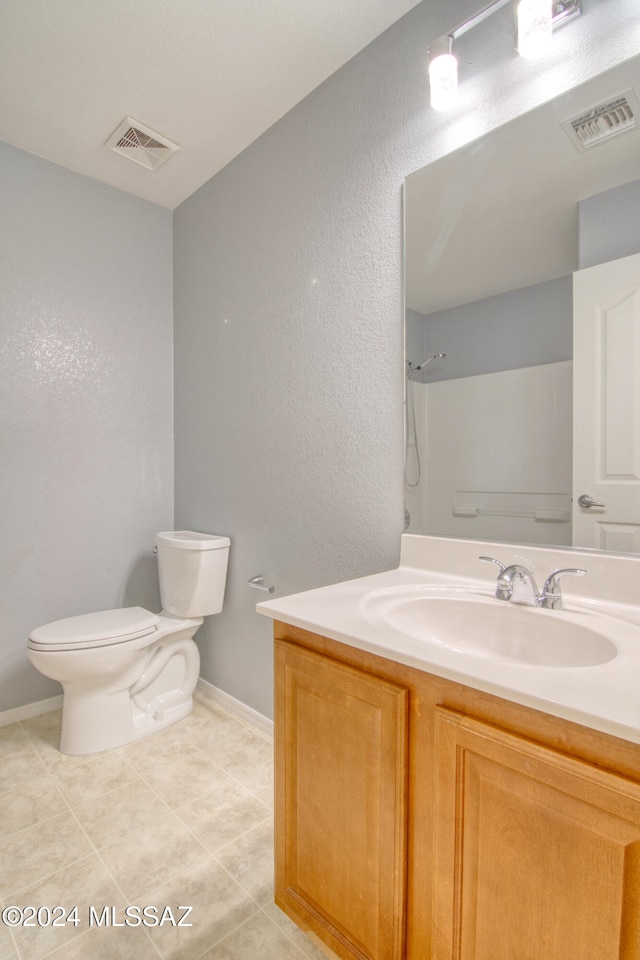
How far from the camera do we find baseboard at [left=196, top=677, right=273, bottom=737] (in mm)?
1921

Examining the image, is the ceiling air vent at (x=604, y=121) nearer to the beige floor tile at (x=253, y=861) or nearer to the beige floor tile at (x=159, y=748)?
the beige floor tile at (x=253, y=861)

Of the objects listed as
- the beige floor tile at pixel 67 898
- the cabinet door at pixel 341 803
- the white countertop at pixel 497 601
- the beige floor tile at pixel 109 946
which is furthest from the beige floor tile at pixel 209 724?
the white countertop at pixel 497 601

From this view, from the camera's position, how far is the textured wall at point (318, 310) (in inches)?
50.3

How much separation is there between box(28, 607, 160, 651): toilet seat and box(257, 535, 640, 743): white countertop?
1009 millimetres

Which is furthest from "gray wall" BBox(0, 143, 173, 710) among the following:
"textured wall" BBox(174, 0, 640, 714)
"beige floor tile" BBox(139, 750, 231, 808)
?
"beige floor tile" BBox(139, 750, 231, 808)

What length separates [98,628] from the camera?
1791 mm

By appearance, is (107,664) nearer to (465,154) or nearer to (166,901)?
(166,901)

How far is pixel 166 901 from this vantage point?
3.82 ft

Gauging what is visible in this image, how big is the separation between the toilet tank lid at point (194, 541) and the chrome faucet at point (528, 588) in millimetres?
1230

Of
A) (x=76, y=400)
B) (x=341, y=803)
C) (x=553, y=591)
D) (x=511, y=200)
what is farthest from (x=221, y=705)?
(x=511, y=200)

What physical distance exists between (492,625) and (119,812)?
130 cm

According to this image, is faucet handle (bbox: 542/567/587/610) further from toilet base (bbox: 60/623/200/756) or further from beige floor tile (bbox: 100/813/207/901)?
toilet base (bbox: 60/623/200/756)

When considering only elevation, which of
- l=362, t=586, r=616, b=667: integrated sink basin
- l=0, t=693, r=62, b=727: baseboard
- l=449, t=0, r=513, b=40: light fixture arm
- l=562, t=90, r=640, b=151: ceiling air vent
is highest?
l=449, t=0, r=513, b=40: light fixture arm

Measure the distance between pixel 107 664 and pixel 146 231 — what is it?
6.68 ft
